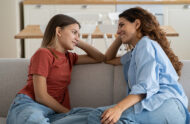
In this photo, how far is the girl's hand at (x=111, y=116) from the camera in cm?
164

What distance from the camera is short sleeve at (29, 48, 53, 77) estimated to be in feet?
6.35

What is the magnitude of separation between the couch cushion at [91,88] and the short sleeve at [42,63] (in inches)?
9.7

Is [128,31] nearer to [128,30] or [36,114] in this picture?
[128,30]

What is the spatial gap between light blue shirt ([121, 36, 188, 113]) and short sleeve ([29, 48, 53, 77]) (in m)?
0.45

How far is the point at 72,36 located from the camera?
212 cm

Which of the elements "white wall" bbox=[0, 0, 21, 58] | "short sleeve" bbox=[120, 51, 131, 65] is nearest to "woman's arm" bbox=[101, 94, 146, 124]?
"short sleeve" bbox=[120, 51, 131, 65]

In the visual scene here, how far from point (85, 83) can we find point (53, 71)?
242mm

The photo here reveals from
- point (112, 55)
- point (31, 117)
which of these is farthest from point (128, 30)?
point (31, 117)

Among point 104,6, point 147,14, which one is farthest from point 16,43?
point 147,14

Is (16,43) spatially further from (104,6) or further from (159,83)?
(159,83)

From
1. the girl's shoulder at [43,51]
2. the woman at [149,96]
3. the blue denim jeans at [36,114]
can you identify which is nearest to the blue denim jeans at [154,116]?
the woman at [149,96]

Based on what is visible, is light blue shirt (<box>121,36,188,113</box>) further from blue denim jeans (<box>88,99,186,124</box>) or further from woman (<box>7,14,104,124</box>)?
woman (<box>7,14,104,124</box>)

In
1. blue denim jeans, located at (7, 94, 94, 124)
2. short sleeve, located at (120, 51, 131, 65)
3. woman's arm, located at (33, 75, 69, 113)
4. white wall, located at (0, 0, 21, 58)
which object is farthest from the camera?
white wall, located at (0, 0, 21, 58)

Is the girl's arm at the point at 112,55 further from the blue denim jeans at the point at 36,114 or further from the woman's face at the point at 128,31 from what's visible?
the blue denim jeans at the point at 36,114
